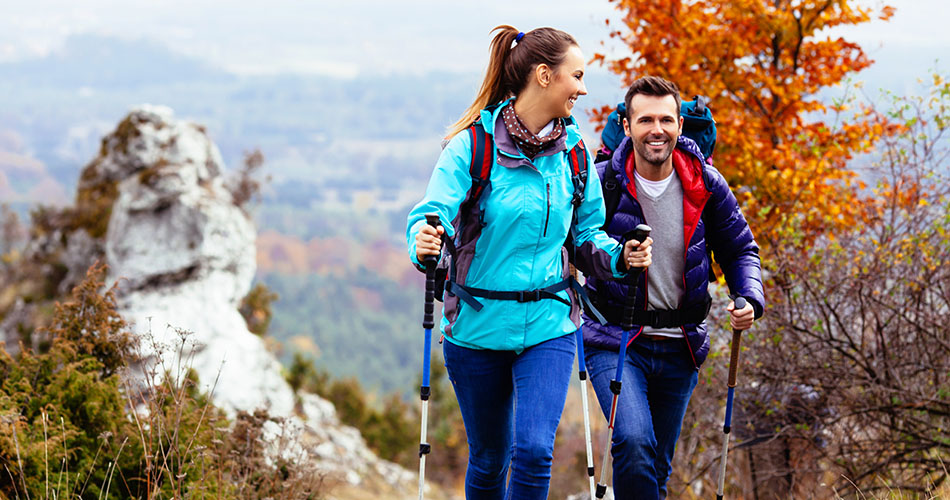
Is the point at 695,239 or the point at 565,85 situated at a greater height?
the point at 565,85

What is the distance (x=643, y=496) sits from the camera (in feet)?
12.3

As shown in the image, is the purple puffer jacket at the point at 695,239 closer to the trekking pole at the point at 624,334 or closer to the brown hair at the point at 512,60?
the trekking pole at the point at 624,334

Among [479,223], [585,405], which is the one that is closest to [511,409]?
[585,405]

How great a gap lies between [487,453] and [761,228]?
3.95 m

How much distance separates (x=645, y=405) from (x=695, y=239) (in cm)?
80

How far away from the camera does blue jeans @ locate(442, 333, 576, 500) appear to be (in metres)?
3.37

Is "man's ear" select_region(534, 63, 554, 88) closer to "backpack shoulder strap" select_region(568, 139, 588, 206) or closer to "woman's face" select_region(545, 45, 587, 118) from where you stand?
"woman's face" select_region(545, 45, 587, 118)

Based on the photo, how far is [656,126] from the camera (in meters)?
3.82

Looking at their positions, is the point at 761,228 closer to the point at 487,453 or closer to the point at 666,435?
the point at 666,435

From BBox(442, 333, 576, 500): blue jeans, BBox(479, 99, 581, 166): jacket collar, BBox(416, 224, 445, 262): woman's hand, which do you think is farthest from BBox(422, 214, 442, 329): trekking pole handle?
BBox(479, 99, 581, 166): jacket collar

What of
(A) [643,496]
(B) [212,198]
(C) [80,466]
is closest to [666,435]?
(A) [643,496]

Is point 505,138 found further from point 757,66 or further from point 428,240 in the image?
point 757,66

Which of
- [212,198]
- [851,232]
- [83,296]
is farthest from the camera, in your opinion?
[212,198]

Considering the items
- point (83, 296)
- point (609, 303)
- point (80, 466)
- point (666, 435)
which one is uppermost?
point (609, 303)
